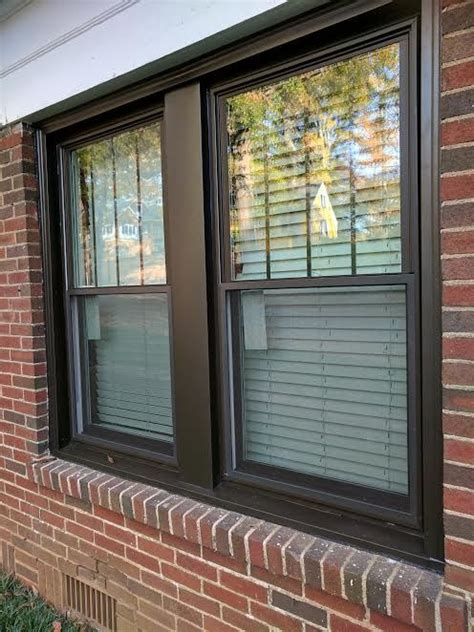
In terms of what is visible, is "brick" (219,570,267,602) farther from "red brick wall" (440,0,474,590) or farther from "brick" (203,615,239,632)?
"red brick wall" (440,0,474,590)

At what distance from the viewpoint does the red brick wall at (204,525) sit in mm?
1334

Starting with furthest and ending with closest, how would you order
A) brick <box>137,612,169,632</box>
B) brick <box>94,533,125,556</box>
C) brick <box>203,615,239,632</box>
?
brick <box>94,533,125,556</box>, brick <box>137,612,169,632</box>, brick <box>203,615,239,632</box>

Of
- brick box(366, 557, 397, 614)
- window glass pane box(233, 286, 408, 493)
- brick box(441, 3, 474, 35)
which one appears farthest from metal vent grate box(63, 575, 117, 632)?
brick box(441, 3, 474, 35)

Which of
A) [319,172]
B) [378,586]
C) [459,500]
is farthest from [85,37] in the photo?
[378,586]

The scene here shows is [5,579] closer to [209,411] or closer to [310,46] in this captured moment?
[209,411]

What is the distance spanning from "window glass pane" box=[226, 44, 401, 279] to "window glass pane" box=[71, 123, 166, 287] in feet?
1.49

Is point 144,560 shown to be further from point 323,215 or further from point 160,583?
point 323,215

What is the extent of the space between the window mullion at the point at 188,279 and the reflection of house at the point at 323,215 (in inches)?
17.4

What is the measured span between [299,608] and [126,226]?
68.1 inches

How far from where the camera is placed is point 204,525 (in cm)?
186

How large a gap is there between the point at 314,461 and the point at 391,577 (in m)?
0.47

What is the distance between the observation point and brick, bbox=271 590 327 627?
1607 mm

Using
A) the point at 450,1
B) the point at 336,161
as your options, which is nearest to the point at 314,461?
the point at 336,161

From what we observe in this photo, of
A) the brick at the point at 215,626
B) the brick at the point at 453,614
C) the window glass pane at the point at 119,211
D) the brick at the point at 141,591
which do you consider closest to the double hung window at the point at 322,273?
the brick at the point at 453,614
